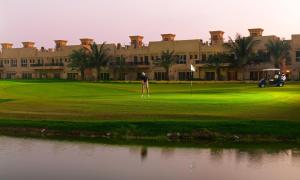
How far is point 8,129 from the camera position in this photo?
2772 centimetres

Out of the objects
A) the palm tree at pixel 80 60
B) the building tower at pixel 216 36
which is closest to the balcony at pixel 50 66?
the palm tree at pixel 80 60

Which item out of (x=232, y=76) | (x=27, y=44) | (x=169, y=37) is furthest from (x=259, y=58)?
(x=27, y=44)

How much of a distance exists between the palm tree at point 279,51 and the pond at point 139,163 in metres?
58.7

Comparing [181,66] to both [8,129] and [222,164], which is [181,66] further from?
[222,164]

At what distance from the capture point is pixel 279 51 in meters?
77.5

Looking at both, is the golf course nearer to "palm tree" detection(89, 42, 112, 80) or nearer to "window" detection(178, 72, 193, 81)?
"window" detection(178, 72, 193, 81)

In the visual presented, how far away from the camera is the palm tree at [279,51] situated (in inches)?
3054

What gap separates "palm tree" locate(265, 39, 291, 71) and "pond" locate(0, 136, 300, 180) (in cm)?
5875

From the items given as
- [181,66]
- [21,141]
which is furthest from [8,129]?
[181,66]

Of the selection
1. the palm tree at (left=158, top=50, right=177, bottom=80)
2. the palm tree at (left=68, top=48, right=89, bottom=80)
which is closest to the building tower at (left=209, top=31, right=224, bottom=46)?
the palm tree at (left=158, top=50, right=177, bottom=80)

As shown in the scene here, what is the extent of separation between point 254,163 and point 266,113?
10594 millimetres

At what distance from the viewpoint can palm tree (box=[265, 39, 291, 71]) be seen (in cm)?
7756

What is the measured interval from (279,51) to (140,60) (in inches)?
1146

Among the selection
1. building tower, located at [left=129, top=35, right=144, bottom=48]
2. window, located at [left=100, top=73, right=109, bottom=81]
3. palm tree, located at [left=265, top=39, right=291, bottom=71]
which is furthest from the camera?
building tower, located at [left=129, top=35, right=144, bottom=48]
